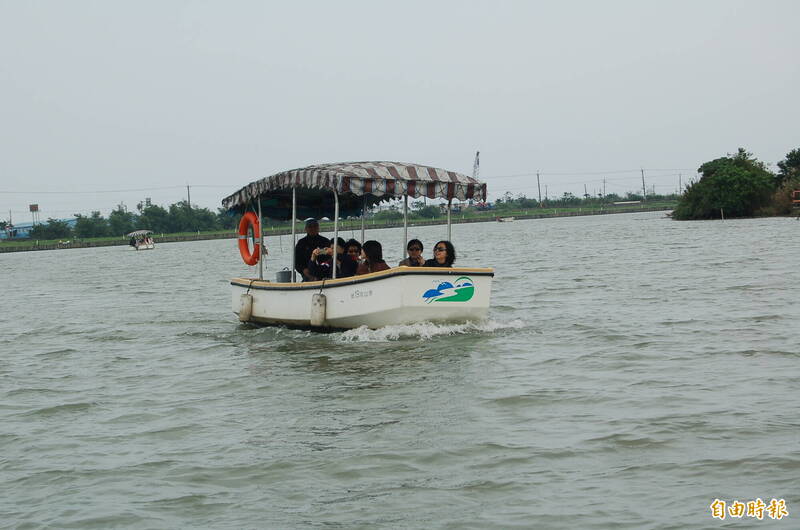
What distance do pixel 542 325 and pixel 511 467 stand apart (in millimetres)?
9078

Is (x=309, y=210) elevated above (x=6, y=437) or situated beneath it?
elevated above

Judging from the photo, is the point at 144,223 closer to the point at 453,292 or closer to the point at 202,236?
the point at 202,236

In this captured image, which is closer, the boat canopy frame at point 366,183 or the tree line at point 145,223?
the boat canopy frame at point 366,183

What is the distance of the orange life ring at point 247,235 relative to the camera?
56.4 ft

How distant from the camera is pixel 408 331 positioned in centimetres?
1405

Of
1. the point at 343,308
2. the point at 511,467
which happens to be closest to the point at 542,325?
the point at 343,308

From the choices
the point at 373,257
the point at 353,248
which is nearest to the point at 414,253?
the point at 373,257

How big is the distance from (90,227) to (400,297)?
13369cm

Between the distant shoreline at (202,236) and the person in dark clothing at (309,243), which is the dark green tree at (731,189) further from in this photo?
the person in dark clothing at (309,243)

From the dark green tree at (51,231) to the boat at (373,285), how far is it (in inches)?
5039

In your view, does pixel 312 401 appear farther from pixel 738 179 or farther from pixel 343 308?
pixel 738 179

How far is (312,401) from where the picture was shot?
33.5 feet

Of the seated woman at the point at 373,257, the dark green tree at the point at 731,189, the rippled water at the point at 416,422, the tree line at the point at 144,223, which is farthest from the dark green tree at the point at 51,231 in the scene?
the seated woman at the point at 373,257

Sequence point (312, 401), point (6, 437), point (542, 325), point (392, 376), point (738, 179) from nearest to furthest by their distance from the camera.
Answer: point (6, 437)
point (312, 401)
point (392, 376)
point (542, 325)
point (738, 179)
